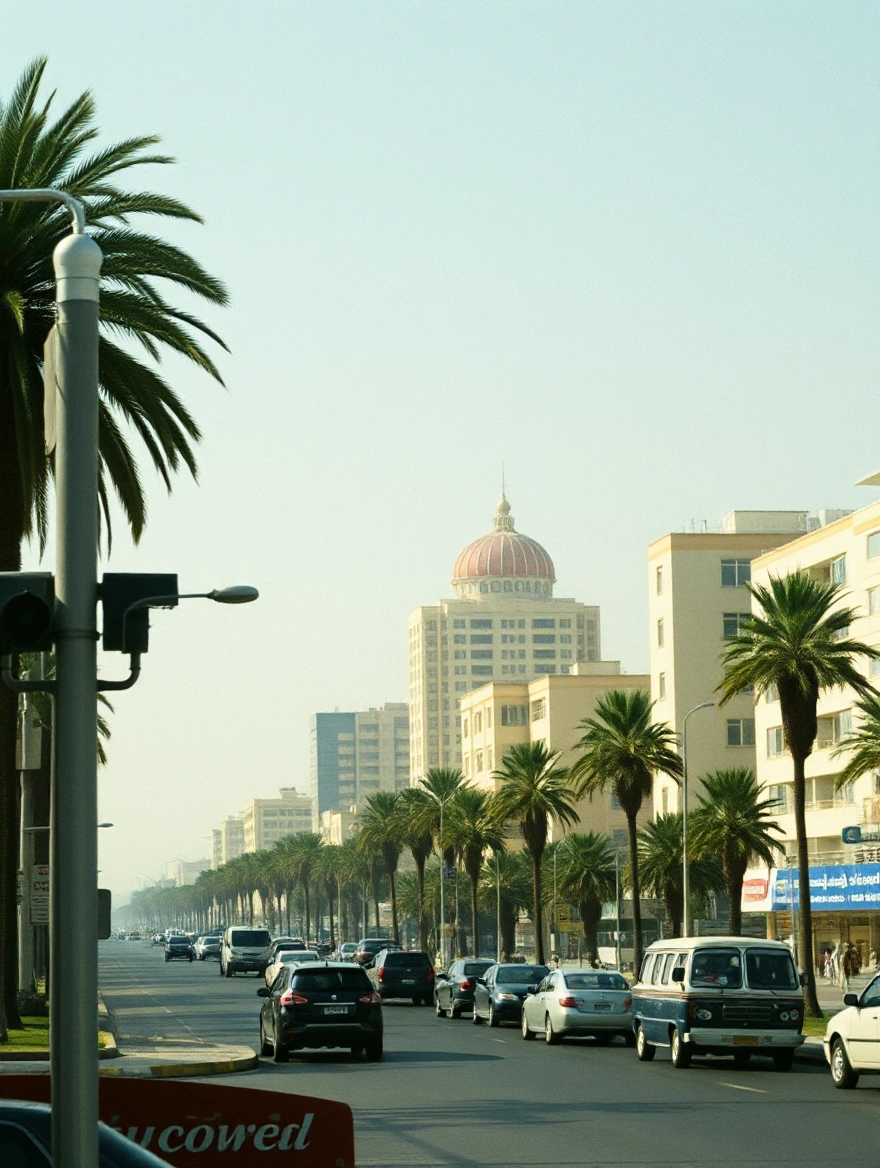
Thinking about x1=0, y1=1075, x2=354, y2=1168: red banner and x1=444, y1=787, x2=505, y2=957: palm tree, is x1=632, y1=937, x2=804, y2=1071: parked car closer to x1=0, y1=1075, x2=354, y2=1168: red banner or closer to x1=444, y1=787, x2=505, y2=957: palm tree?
x1=0, y1=1075, x2=354, y2=1168: red banner

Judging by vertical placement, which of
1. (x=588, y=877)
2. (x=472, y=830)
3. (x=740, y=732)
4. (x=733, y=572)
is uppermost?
(x=733, y=572)

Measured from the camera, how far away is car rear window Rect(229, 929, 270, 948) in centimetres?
8712

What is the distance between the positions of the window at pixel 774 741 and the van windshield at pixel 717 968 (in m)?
61.9

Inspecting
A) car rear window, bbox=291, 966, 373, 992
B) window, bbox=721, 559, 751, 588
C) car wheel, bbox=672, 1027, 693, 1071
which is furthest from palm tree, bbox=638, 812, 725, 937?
car wheel, bbox=672, 1027, 693, 1071

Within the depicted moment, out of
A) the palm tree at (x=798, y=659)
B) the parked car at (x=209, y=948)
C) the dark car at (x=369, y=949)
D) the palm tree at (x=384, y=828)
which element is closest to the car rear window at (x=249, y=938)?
the dark car at (x=369, y=949)

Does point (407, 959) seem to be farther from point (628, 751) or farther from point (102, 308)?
point (102, 308)

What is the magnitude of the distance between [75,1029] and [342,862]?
152 m

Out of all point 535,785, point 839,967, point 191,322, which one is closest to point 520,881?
→ point 535,785

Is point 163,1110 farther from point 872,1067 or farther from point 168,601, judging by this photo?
point 872,1067

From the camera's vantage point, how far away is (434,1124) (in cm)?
1961

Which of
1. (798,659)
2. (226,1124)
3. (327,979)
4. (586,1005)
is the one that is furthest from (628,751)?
(226,1124)

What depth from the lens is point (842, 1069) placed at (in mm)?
24141

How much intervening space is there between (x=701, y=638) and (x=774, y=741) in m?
16.4

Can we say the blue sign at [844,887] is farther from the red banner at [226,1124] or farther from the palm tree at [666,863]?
the red banner at [226,1124]
